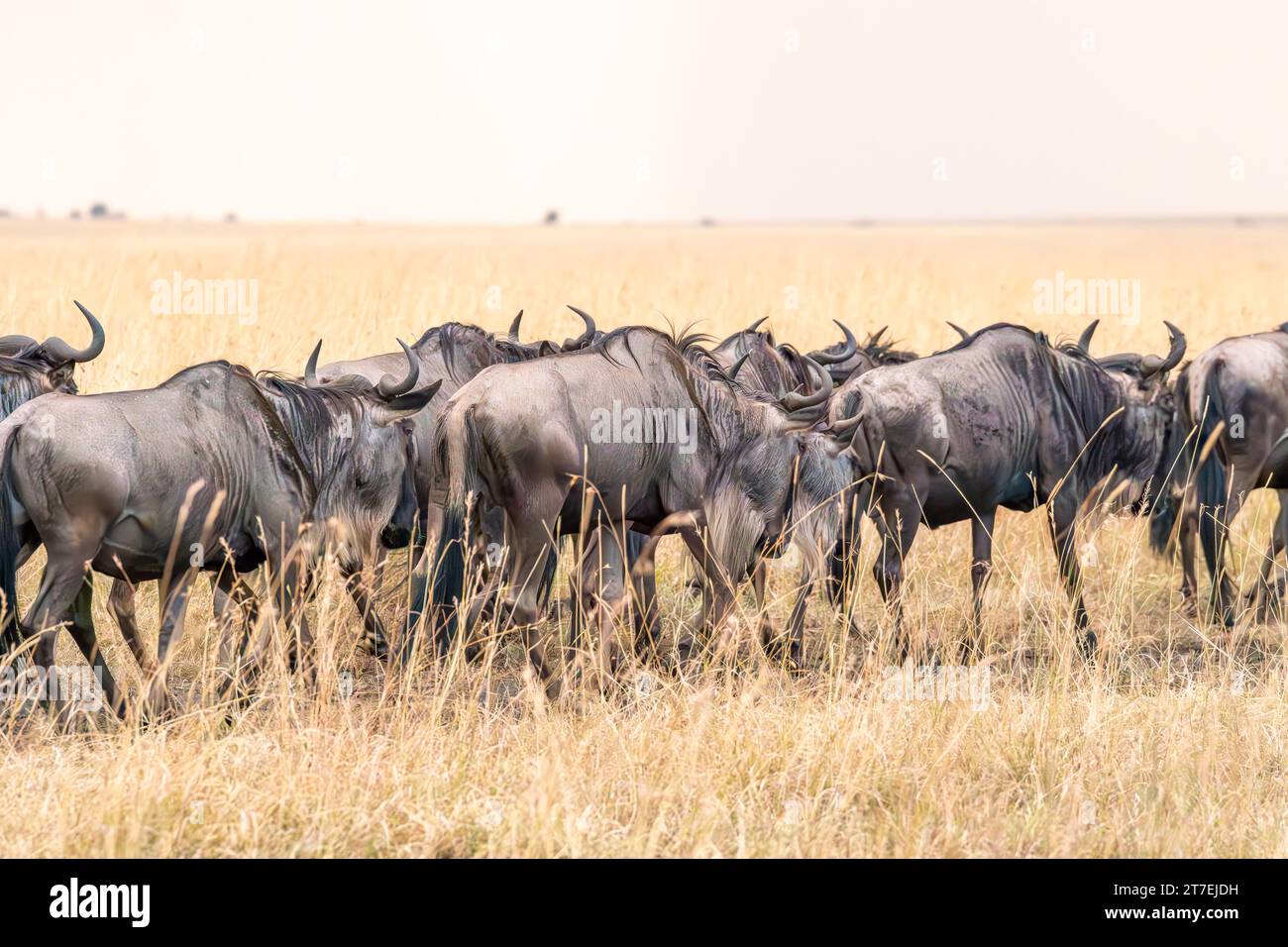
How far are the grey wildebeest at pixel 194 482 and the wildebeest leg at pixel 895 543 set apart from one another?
1.92 metres

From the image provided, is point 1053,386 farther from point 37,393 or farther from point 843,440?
point 37,393

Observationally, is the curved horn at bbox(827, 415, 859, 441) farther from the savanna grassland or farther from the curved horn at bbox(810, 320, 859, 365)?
the curved horn at bbox(810, 320, 859, 365)

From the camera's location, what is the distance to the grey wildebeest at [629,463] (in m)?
5.27

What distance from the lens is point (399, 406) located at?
5.74m

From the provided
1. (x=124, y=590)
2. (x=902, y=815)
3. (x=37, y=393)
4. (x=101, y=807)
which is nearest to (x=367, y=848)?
(x=101, y=807)

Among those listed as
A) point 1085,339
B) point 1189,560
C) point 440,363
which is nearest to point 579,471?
point 440,363

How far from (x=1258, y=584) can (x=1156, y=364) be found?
A: 105 centimetres

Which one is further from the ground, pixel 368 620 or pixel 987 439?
pixel 987 439

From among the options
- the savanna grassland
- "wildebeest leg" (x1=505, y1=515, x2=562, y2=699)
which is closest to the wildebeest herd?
"wildebeest leg" (x1=505, y1=515, x2=562, y2=699)

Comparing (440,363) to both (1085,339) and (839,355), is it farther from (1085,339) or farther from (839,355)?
(1085,339)

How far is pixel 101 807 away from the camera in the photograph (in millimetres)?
3848
